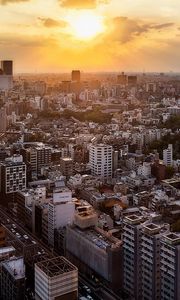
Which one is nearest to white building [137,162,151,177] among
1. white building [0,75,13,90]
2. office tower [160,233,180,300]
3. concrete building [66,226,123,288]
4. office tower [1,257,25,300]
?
concrete building [66,226,123,288]

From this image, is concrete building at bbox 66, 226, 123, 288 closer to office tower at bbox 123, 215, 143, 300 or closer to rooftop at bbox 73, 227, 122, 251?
rooftop at bbox 73, 227, 122, 251

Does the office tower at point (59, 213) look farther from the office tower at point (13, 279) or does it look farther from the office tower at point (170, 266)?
the office tower at point (170, 266)

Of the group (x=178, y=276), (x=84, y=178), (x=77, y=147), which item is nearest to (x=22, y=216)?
(x=84, y=178)

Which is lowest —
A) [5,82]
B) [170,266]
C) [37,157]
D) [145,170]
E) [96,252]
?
[96,252]

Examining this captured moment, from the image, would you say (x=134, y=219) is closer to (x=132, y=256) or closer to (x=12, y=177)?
(x=132, y=256)

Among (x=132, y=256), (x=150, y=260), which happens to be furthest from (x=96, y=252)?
(x=150, y=260)

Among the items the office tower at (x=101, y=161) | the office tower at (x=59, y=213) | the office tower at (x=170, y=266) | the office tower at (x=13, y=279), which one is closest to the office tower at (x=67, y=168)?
the office tower at (x=101, y=161)

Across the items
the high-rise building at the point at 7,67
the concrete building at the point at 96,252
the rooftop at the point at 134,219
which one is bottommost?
the concrete building at the point at 96,252
